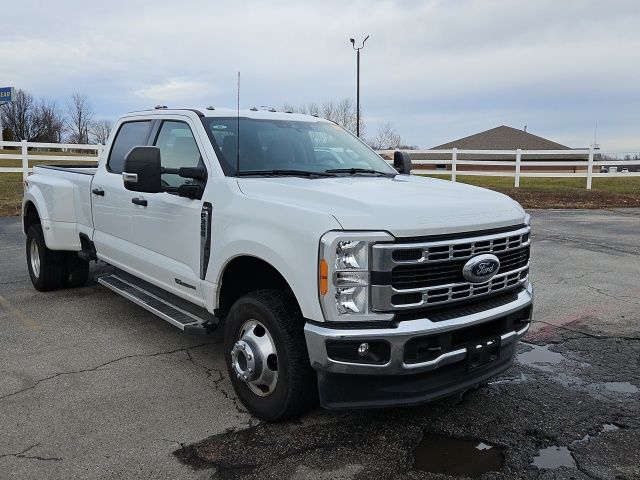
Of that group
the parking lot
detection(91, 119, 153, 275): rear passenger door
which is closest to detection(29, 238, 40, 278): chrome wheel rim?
the parking lot

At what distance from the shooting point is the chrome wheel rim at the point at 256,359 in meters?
3.55

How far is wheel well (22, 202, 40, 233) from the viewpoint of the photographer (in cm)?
691

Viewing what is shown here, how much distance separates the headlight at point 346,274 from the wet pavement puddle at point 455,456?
0.85 m

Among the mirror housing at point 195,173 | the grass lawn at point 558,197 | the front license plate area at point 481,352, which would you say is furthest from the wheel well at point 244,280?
the grass lawn at point 558,197

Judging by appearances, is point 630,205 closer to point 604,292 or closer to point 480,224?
point 604,292

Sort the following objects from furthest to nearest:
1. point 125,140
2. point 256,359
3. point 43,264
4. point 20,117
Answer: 1. point 20,117
2. point 43,264
3. point 125,140
4. point 256,359

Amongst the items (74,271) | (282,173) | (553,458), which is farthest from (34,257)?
(553,458)

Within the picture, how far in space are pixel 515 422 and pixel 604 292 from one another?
3.89 m

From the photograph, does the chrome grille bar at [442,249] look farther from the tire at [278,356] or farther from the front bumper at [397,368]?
the tire at [278,356]

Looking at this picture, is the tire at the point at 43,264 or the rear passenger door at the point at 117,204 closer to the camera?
the rear passenger door at the point at 117,204

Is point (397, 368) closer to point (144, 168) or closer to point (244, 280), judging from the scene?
point (244, 280)

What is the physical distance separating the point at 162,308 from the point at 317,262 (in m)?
1.99

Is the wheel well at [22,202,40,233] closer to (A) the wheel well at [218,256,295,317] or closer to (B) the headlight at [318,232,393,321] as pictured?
(A) the wheel well at [218,256,295,317]

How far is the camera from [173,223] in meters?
4.45
